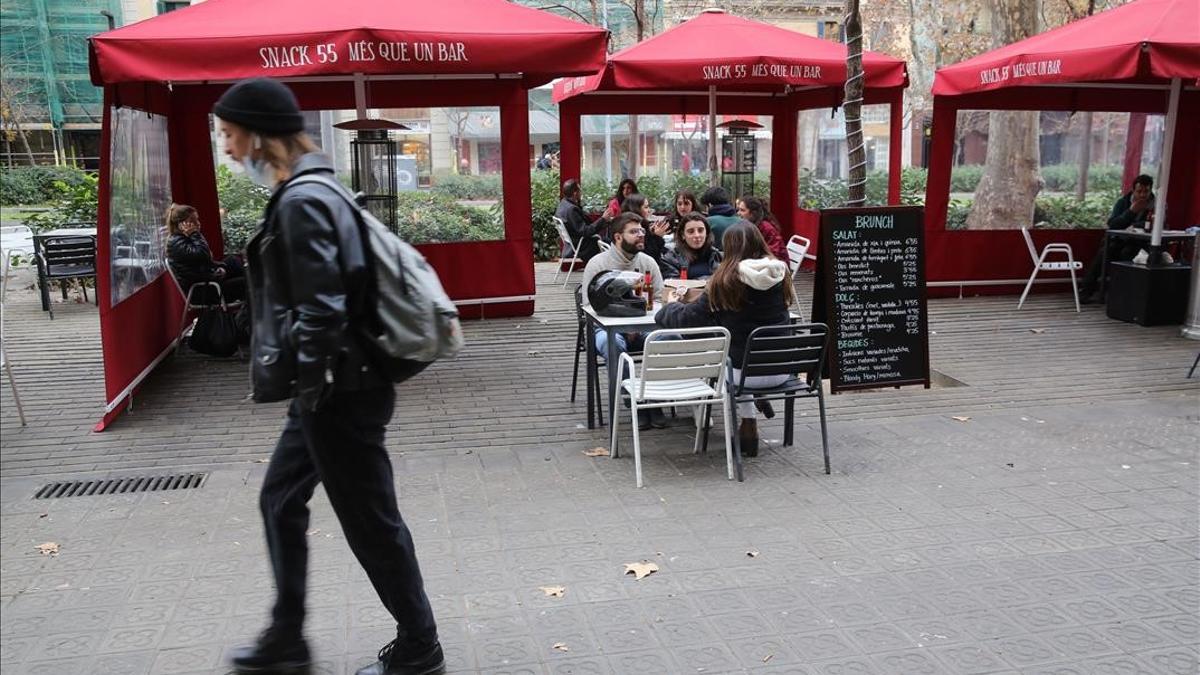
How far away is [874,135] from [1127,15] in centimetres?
791

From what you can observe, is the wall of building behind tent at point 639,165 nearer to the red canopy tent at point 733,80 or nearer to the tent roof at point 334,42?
the red canopy tent at point 733,80

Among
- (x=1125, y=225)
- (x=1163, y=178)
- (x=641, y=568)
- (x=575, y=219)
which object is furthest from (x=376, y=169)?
(x=1125, y=225)

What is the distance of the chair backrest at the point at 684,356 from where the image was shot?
5.18m

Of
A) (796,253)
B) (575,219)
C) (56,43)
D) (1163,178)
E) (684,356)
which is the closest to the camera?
(56,43)

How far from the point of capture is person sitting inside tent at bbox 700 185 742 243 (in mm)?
8578

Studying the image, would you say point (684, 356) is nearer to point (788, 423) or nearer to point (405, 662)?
point (788, 423)

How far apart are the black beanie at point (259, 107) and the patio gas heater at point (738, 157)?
35.6 feet

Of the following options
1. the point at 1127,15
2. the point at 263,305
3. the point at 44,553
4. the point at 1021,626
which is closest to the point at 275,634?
the point at 263,305

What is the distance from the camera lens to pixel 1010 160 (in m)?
13.5

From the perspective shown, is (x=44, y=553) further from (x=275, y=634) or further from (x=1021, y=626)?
(x=1021, y=626)

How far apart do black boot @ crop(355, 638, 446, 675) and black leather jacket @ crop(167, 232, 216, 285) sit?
226 inches

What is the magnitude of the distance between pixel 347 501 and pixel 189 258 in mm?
5808

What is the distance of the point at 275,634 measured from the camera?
316 cm

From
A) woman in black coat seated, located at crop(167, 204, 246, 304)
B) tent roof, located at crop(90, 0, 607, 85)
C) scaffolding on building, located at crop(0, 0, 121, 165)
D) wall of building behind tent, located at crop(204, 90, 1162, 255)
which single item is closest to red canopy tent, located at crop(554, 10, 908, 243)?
wall of building behind tent, located at crop(204, 90, 1162, 255)
